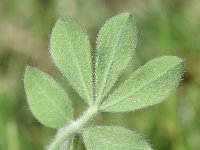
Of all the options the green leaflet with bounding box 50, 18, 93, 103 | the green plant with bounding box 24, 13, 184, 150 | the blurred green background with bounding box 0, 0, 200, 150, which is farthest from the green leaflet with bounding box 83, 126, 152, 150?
the blurred green background with bounding box 0, 0, 200, 150

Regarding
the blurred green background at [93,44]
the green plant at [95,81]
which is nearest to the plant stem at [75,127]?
the green plant at [95,81]

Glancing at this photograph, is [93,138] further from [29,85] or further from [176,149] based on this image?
[176,149]

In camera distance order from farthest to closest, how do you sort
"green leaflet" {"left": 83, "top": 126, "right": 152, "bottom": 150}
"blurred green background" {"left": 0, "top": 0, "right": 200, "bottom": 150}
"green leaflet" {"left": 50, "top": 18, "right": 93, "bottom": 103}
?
"blurred green background" {"left": 0, "top": 0, "right": 200, "bottom": 150} < "green leaflet" {"left": 50, "top": 18, "right": 93, "bottom": 103} < "green leaflet" {"left": 83, "top": 126, "right": 152, "bottom": 150}

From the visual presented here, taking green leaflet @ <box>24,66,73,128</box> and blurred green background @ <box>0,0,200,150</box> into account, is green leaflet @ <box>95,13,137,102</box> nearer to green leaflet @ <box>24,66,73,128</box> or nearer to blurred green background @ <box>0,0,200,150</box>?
green leaflet @ <box>24,66,73,128</box>

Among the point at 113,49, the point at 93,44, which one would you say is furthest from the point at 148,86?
the point at 93,44

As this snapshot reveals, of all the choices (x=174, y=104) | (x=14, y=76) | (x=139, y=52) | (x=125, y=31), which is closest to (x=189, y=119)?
(x=174, y=104)

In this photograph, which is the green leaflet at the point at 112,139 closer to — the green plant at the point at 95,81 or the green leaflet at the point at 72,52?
the green plant at the point at 95,81

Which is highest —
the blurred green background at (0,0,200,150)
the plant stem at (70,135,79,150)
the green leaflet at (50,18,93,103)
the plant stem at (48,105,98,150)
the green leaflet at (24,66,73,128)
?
the blurred green background at (0,0,200,150)
